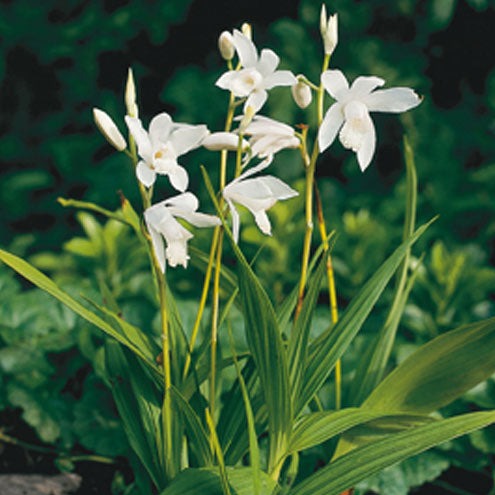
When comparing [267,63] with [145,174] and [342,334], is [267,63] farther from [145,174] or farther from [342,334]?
[342,334]

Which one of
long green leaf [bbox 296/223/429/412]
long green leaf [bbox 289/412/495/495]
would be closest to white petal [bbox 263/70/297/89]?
long green leaf [bbox 296/223/429/412]

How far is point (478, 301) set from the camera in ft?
7.39

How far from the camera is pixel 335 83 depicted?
4.26 ft

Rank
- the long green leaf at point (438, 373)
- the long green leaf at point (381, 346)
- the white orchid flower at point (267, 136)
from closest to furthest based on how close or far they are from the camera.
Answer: the white orchid flower at point (267, 136), the long green leaf at point (438, 373), the long green leaf at point (381, 346)

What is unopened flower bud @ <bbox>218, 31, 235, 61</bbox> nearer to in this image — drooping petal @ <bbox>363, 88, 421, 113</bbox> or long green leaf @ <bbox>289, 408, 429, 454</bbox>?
drooping petal @ <bbox>363, 88, 421, 113</bbox>

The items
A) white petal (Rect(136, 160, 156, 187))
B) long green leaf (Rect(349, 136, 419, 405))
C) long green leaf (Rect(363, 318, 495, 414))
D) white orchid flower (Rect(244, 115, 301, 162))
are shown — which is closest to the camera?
white petal (Rect(136, 160, 156, 187))

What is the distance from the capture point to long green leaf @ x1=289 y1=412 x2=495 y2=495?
1282 millimetres

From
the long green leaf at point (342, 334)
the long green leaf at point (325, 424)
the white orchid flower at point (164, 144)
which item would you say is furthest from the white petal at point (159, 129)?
the long green leaf at point (325, 424)

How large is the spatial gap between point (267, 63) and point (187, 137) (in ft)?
0.60

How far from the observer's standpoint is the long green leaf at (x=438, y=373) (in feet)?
4.85

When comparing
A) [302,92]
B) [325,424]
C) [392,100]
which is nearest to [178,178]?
[302,92]

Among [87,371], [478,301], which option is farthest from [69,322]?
[478,301]

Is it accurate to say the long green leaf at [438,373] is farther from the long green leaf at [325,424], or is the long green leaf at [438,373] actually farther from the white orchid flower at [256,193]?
the white orchid flower at [256,193]

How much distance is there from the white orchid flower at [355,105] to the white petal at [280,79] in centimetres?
5
